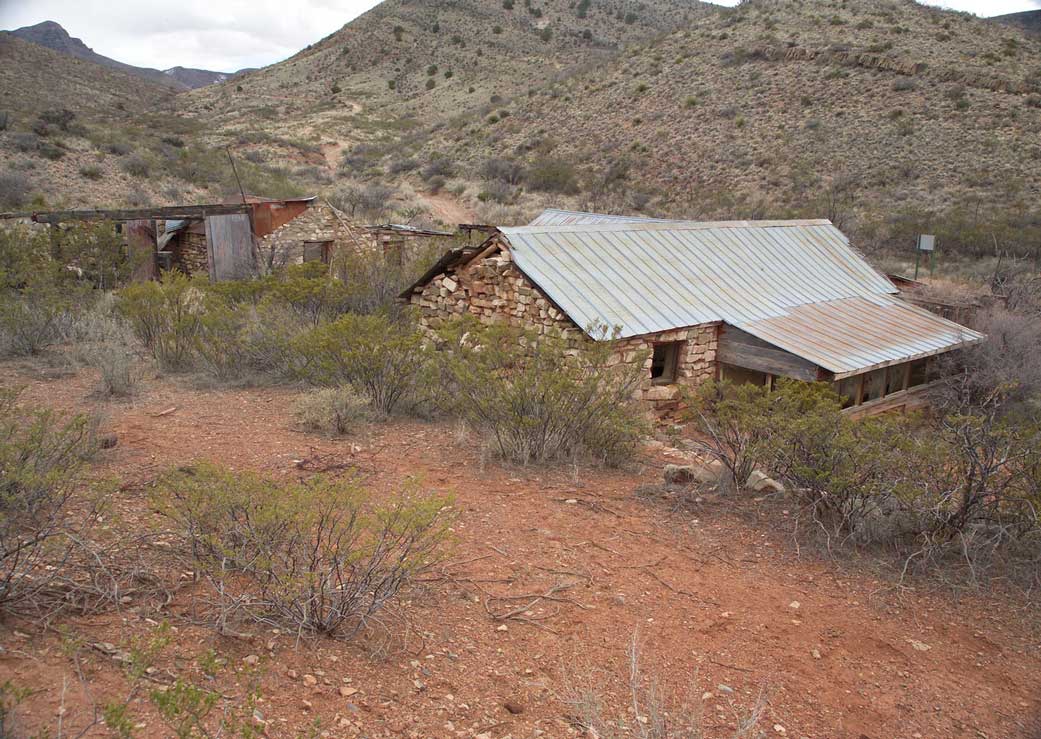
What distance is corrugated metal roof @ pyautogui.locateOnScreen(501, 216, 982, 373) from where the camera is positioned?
32.4 feet

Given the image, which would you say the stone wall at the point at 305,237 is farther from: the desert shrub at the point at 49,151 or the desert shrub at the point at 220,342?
the desert shrub at the point at 49,151

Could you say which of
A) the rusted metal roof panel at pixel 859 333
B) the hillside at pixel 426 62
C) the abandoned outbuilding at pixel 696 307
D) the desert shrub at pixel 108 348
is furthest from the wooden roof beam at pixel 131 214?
the hillside at pixel 426 62

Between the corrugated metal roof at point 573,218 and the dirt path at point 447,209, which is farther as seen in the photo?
the dirt path at point 447,209

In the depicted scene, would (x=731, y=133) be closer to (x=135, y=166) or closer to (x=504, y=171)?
(x=504, y=171)

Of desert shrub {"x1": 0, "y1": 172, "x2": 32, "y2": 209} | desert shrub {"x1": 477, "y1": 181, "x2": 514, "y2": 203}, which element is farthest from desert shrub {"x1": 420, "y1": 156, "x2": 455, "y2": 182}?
desert shrub {"x1": 0, "y1": 172, "x2": 32, "y2": 209}

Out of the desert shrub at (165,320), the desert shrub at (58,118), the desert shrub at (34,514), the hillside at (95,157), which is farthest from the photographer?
the desert shrub at (58,118)

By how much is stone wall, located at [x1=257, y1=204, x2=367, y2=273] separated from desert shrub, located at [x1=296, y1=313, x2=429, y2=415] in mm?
7237

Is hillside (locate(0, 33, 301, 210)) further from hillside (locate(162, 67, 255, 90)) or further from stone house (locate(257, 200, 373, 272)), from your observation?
hillside (locate(162, 67, 255, 90))

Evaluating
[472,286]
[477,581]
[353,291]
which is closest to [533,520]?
[477,581]

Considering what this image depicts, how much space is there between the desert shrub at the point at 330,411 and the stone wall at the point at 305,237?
822 centimetres

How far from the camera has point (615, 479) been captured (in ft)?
22.5

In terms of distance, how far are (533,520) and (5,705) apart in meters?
3.57

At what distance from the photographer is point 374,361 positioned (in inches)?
312

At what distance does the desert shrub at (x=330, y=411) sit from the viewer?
7219mm
